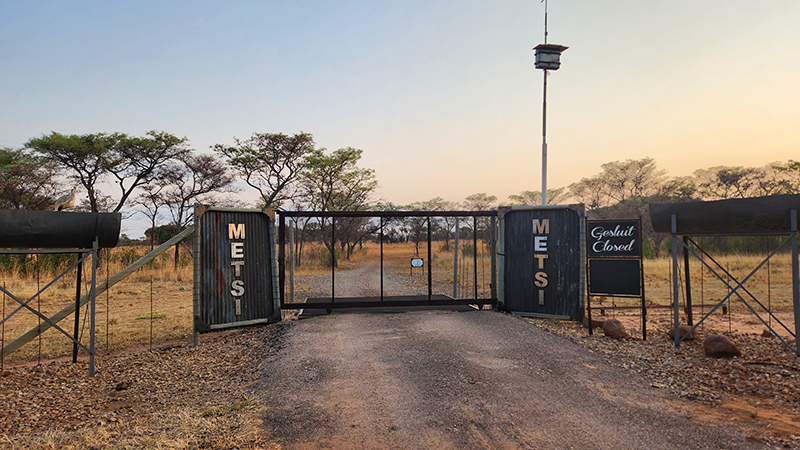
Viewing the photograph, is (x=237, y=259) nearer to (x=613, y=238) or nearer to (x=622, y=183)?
(x=613, y=238)

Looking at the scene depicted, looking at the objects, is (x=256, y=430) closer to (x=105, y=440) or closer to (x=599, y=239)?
(x=105, y=440)

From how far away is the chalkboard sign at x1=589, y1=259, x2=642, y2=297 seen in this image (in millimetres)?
9992

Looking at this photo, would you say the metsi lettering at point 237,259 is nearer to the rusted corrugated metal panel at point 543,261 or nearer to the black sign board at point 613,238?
the rusted corrugated metal panel at point 543,261

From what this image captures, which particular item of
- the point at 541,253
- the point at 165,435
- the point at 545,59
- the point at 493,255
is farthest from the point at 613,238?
the point at 545,59

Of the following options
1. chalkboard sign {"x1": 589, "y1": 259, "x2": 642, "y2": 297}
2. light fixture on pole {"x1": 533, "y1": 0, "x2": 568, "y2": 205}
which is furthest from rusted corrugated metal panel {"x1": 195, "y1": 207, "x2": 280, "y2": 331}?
light fixture on pole {"x1": 533, "y1": 0, "x2": 568, "y2": 205}

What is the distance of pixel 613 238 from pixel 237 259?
8.52 meters

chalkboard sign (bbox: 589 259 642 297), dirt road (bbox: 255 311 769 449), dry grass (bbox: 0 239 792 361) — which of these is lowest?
dry grass (bbox: 0 239 792 361)

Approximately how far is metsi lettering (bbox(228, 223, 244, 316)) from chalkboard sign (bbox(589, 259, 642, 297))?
7.97 metres

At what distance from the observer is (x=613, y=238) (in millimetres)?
10289

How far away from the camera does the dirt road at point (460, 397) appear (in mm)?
4883

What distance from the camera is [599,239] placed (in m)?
10.4

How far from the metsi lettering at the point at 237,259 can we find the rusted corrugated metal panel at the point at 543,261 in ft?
21.0

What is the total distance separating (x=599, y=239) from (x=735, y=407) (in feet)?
16.2

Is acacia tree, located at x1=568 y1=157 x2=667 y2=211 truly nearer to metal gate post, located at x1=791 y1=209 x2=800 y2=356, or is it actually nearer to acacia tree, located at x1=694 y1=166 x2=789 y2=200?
acacia tree, located at x1=694 y1=166 x2=789 y2=200
